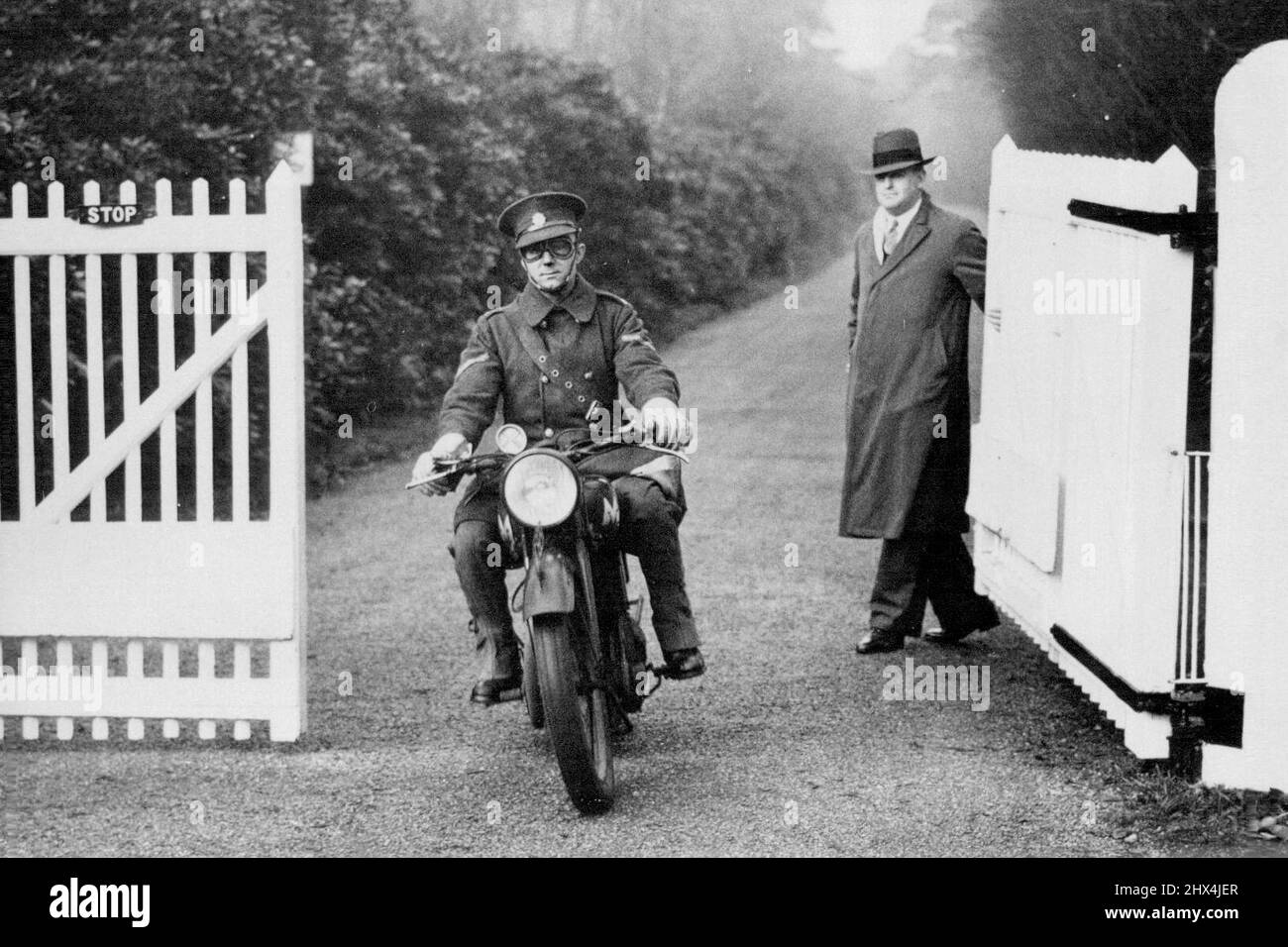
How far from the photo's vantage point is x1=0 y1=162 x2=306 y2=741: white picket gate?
237 inches

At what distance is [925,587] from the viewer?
7.50 metres

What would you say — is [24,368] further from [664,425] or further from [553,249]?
[664,425]

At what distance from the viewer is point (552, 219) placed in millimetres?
5633

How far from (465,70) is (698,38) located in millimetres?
8776

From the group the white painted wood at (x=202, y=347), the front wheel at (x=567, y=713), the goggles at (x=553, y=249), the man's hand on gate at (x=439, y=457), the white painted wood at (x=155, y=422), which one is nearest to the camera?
the front wheel at (x=567, y=713)

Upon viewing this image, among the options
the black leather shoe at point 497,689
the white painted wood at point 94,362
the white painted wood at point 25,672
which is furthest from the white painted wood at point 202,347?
the black leather shoe at point 497,689

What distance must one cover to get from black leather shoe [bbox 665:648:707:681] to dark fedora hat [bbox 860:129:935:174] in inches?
95.4

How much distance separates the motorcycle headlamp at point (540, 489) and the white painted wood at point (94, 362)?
1.78 m

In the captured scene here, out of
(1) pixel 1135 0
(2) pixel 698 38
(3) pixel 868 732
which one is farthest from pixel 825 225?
(3) pixel 868 732

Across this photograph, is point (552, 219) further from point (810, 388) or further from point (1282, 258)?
point (810, 388)

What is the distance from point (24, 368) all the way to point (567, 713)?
2.38m

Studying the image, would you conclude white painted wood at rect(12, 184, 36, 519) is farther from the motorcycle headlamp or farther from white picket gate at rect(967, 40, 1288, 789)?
white picket gate at rect(967, 40, 1288, 789)

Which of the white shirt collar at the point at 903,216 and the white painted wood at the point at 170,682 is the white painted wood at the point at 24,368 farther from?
the white shirt collar at the point at 903,216

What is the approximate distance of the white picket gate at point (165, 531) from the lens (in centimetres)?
603
